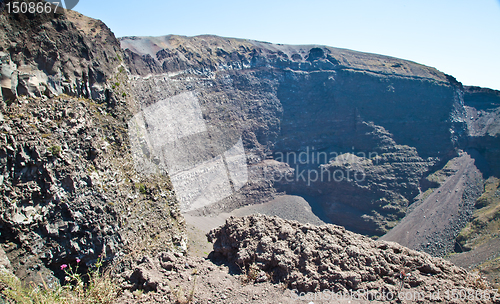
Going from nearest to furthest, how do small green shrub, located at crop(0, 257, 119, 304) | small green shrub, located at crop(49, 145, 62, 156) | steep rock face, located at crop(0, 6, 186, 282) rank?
small green shrub, located at crop(0, 257, 119, 304)
steep rock face, located at crop(0, 6, 186, 282)
small green shrub, located at crop(49, 145, 62, 156)

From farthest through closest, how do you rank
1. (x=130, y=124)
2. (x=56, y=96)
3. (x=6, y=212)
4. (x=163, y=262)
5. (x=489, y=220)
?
(x=489, y=220), (x=130, y=124), (x=56, y=96), (x=6, y=212), (x=163, y=262)

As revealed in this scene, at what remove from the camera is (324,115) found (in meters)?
45.8

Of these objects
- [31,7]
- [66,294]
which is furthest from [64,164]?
[66,294]

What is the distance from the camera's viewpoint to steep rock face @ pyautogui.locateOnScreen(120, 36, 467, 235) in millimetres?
37219

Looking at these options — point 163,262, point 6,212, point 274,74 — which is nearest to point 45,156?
point 6,212

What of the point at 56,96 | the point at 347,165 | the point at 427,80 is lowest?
the point at 347,165

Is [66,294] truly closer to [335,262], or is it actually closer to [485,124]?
[335,262]

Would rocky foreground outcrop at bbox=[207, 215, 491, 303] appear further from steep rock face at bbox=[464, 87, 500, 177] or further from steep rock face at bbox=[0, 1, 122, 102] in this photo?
steep rock face at bbox=[464, 87, 500, 177]

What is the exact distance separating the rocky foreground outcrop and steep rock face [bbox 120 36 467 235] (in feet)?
88.0

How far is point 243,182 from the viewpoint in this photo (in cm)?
3856

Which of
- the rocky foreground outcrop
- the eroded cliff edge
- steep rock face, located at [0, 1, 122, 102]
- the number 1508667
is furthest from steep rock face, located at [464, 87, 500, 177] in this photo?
the number 1508667

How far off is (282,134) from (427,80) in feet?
84.1

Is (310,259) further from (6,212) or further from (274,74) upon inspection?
(274,74)

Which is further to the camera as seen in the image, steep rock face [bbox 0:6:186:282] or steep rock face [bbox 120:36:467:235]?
steep rock face [bbox 120:36:467:235]
